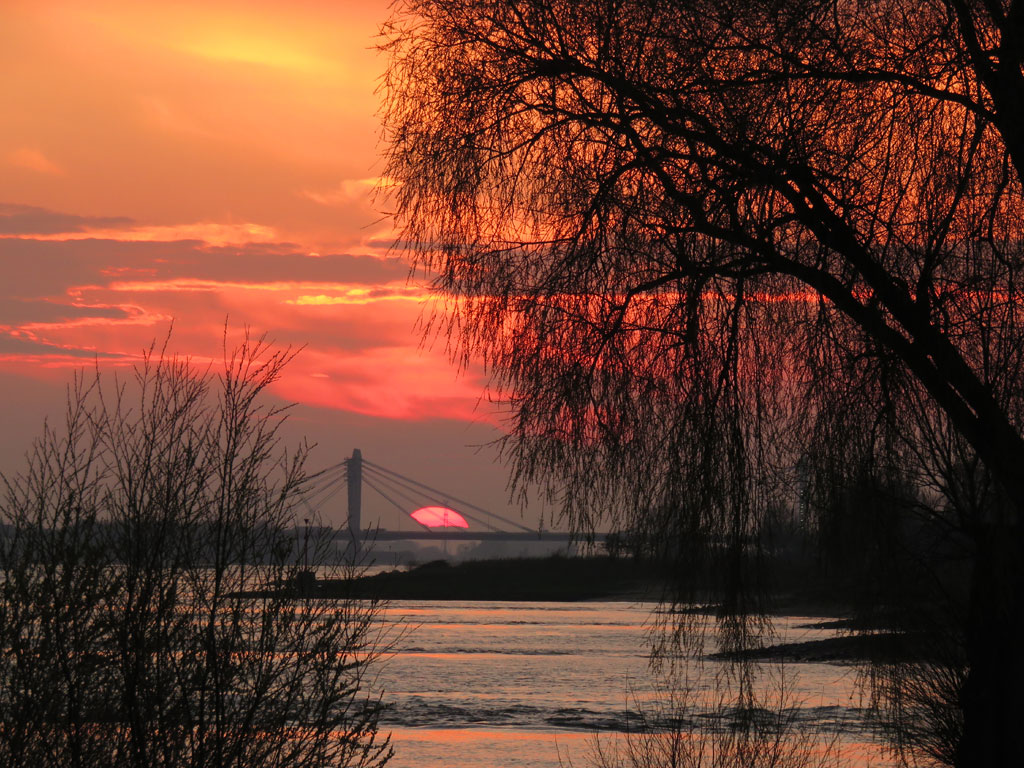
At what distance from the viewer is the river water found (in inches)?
766

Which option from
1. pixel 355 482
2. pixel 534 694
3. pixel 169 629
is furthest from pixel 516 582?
pixel 169 629

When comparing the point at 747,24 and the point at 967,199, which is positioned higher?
the point at 747,24

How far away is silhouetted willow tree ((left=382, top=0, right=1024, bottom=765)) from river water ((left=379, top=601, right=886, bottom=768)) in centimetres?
Answer: 242

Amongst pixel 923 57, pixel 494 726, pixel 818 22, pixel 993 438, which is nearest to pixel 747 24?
pixel 818 22

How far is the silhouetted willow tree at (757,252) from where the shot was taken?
5637 millimetres

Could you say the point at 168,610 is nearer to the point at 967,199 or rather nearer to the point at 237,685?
the point at 237,685

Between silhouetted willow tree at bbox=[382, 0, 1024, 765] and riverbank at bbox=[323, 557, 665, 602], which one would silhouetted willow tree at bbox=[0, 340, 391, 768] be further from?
riverbank at bbox=[323, 557, 665, 602]

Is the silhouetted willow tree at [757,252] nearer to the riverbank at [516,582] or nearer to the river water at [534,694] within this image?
the river water at [534,694]

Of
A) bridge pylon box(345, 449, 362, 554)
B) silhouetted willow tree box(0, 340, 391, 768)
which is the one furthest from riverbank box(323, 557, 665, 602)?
silhouetted willow tree box(0, 340, 391, 768)

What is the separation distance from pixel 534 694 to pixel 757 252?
23179 millimetres

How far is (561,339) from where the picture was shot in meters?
6.18

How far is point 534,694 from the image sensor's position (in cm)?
2759

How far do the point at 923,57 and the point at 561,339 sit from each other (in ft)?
7.22

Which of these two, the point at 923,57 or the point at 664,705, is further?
the point at 664,705
